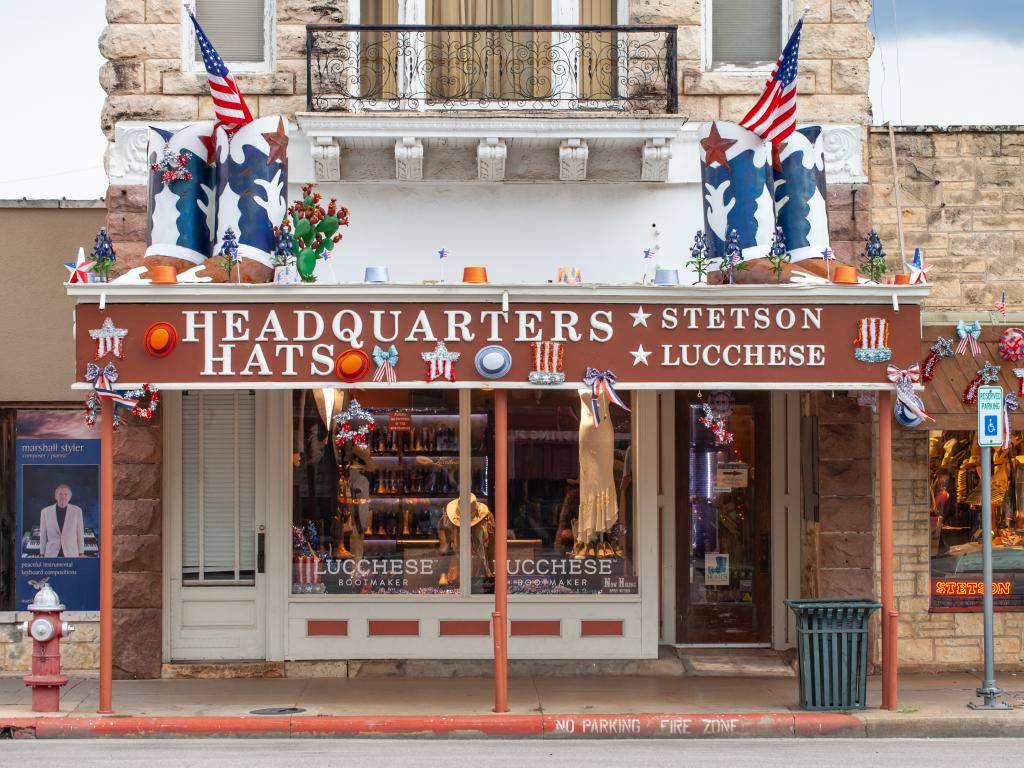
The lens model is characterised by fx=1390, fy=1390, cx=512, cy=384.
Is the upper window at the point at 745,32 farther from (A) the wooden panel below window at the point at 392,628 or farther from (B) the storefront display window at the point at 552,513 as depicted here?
(A) the wooden panel below window at the point at 392,628

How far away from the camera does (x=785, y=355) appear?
11.4 metres

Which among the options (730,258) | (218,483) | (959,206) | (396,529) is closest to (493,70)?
(730,258)

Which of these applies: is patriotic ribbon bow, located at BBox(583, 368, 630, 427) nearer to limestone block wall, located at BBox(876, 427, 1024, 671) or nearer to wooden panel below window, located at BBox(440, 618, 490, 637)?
wooden panel below window, located at BBox(440, 618, 490, 637)

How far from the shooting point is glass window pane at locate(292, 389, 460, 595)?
44.4 feet

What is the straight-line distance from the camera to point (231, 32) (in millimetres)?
13539

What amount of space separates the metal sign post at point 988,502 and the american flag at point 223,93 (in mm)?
6905

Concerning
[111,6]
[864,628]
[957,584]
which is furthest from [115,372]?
[957,584]

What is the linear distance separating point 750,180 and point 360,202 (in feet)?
12.1

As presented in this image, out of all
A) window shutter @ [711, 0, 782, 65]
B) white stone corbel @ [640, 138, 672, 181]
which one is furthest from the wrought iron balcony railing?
window shutter @ [711, 0, 782, 65]

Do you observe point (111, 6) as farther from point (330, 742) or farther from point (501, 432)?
point (330, 742)

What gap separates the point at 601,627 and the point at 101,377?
17.6ft

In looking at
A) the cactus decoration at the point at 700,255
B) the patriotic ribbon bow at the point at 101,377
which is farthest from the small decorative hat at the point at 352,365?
the cactus decoration at the point at 700,255

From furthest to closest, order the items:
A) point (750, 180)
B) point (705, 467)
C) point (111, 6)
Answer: point (705, 467)
point (111, 6)
point (750, 180)

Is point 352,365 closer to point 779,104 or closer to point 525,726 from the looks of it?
point 525,726
